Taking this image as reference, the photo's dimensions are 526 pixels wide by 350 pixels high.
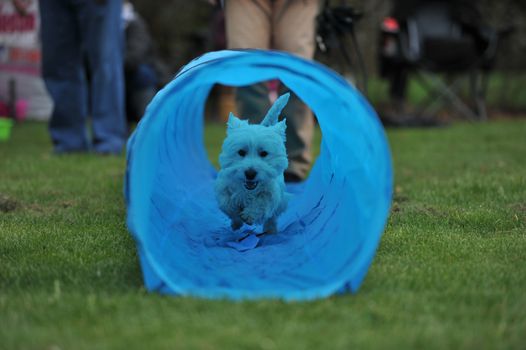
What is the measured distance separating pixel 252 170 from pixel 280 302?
2.77 ft

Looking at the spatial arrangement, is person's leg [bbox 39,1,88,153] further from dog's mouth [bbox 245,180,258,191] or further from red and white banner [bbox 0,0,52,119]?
red and white banner [bbox 0,0,52,119]

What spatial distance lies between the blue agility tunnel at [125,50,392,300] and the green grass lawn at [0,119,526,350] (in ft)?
0.41

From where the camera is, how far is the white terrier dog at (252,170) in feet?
10.2

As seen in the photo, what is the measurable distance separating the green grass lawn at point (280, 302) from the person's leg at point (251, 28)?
1065mm

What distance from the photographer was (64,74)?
6246 mm

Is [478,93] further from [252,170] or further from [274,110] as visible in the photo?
[252,170]

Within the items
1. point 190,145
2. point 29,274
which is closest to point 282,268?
point 29,274

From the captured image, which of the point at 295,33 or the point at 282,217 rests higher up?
the point at 295,33

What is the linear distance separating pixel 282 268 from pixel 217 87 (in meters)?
8.01

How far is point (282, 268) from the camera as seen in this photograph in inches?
113

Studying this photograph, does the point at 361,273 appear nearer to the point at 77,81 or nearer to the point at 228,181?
the point at 228,181

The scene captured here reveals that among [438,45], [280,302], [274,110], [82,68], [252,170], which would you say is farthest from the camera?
[438,45]

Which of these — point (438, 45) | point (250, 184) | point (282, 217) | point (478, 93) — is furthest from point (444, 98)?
point (250, 184)

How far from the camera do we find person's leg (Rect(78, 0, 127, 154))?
596 centimetres
